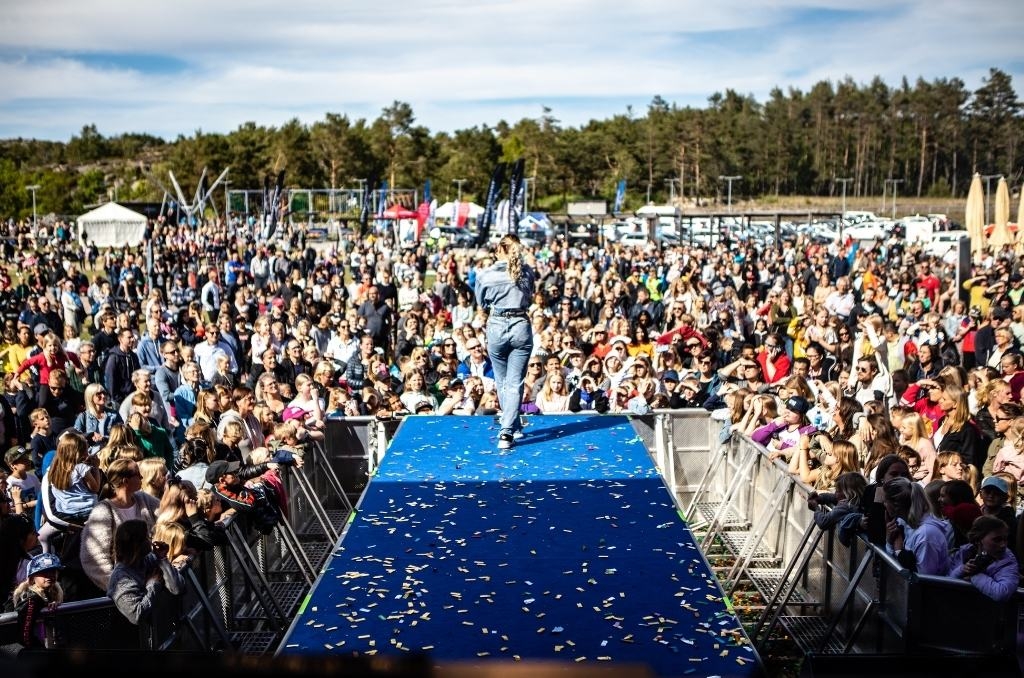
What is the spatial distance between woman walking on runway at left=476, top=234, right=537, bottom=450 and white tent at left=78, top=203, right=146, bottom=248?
32348mm

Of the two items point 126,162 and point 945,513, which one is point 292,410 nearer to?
point 945,513

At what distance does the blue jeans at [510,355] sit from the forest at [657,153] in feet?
248

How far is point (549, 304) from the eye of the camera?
767 inches

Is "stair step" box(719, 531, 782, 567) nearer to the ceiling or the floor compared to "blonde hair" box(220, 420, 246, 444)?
nearer to the floor

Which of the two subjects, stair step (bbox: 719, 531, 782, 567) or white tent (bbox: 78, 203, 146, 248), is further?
white tent (bbox: 78, 203, 146, 248)

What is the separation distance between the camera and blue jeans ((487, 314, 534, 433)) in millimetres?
8672

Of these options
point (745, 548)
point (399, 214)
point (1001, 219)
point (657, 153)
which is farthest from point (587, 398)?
point (657, 153)

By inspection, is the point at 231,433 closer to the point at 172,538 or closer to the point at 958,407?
the point at 172,538

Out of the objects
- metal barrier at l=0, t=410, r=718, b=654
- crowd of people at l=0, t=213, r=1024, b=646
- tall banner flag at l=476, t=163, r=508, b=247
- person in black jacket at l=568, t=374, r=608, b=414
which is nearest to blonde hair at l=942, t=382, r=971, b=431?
crowd of people at l=0, t=213, r=1024, b=646

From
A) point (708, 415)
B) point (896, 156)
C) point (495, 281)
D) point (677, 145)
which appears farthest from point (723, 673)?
point (896, 156)

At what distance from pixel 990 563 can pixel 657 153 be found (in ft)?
311

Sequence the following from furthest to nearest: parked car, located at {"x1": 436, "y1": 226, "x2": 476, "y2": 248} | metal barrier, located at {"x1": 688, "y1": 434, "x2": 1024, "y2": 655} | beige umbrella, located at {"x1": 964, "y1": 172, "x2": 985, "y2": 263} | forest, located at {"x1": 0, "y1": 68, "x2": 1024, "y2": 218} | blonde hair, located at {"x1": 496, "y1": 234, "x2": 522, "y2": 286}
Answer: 1. forest, located at {"x1": 0, "y1": 68, "x2": 1024, "y2": 218}
2. parked car, located at {"x1": 436, "y1": 226, "x2": 476, "y2": 248}
3. beige umbrella, located at {"x1": 964, "y1": 172, "x2": 985, "y2": 263}
4. blonde hair, located at {"x1": 496, "y1": 234, "x2": 522, "y2": 286}
5. metal barrier, located at {"x1": 688, "y1": 434, "x2": 1024, "y2": 655}

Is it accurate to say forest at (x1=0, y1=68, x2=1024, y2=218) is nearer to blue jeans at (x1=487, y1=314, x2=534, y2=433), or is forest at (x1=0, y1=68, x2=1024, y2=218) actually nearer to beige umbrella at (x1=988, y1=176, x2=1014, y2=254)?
beige umbrella at (x1=988, y1=176, x2=1014, y2=254)

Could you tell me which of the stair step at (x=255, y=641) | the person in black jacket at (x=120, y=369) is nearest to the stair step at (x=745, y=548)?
the stair step at (x=255, y=641)
